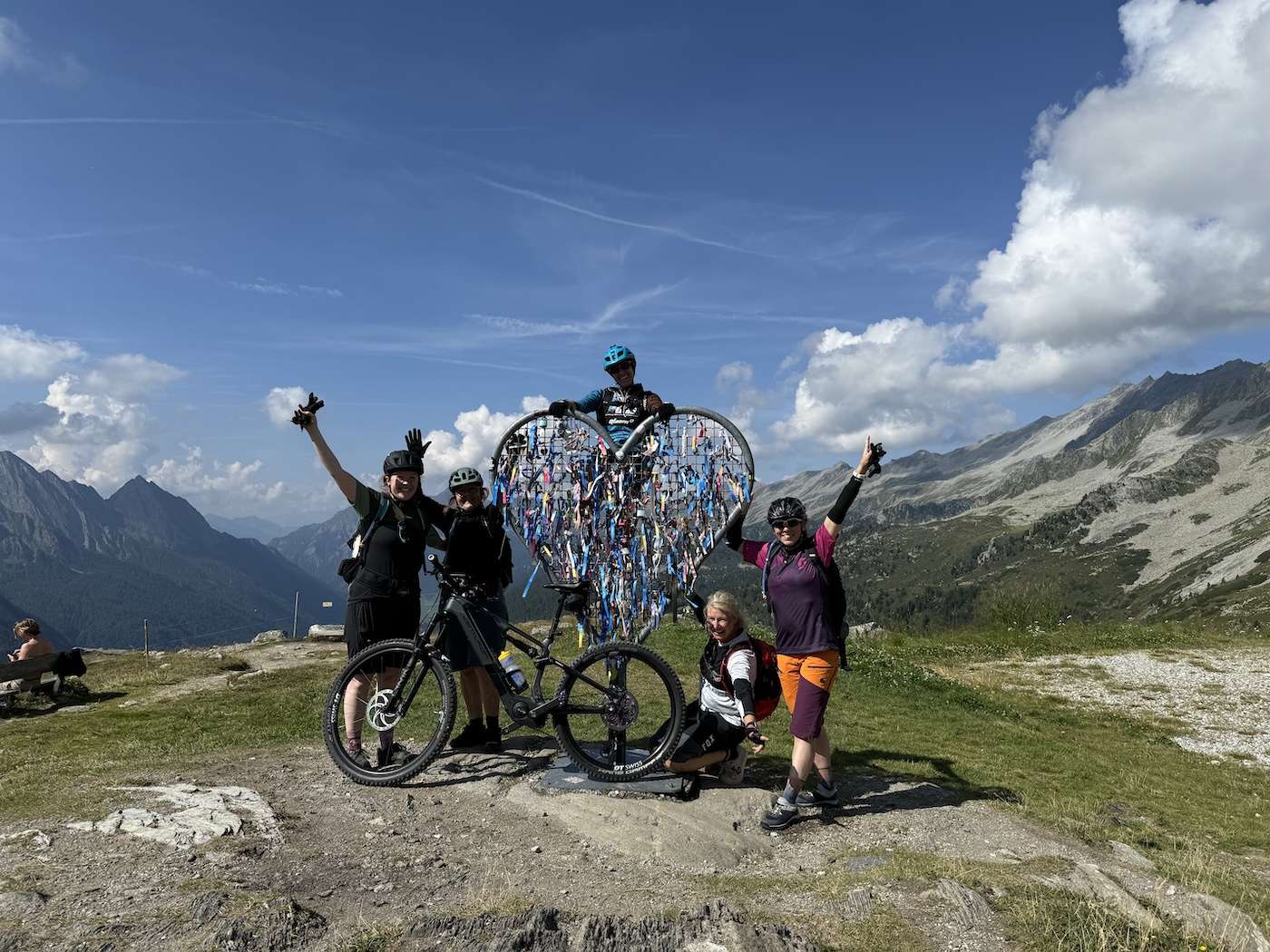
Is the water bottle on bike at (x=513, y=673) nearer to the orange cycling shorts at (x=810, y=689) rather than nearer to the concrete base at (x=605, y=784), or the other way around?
the concrete base at (x=605, y=784)

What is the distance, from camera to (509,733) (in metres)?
10.4

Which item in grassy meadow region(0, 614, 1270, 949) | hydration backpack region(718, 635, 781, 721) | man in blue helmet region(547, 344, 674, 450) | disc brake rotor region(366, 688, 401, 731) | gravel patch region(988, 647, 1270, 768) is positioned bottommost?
gravel patch region(988, 647, 1270, 768)

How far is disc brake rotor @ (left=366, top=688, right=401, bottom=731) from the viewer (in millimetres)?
8117

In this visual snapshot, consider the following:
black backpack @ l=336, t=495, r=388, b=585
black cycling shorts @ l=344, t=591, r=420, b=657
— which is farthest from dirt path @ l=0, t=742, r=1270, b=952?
black backpack @ l=336, t=495, r=388, b=585

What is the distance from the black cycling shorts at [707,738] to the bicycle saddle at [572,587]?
1908 mm

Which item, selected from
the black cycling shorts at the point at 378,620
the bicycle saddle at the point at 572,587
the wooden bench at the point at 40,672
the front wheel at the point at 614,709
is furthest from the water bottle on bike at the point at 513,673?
the wooden bench at the point at 40,672

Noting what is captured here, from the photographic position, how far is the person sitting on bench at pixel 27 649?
50.2ft

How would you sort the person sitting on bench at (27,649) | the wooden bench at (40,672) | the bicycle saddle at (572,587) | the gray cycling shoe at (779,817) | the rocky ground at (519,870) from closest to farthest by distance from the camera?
the rocky ground at (519,870) → the gray cycling shoe at (779,817) → the bicycle saddle at (572,587) → the person sitting on bench at (27,649) → the wooden bench at (40,672)

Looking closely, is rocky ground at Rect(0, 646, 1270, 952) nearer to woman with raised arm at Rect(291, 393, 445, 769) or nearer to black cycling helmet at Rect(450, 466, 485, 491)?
woman with raised arm at Rect(291, 393, 445, 769)

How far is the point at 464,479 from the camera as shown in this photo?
858 cm

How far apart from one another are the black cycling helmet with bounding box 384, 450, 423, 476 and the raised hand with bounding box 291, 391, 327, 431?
896mm

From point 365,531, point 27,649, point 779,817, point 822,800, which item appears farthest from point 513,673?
point 27,649

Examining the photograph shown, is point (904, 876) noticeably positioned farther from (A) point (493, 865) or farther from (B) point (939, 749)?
(B) point (939, 749)

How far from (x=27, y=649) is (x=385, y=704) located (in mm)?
15028
